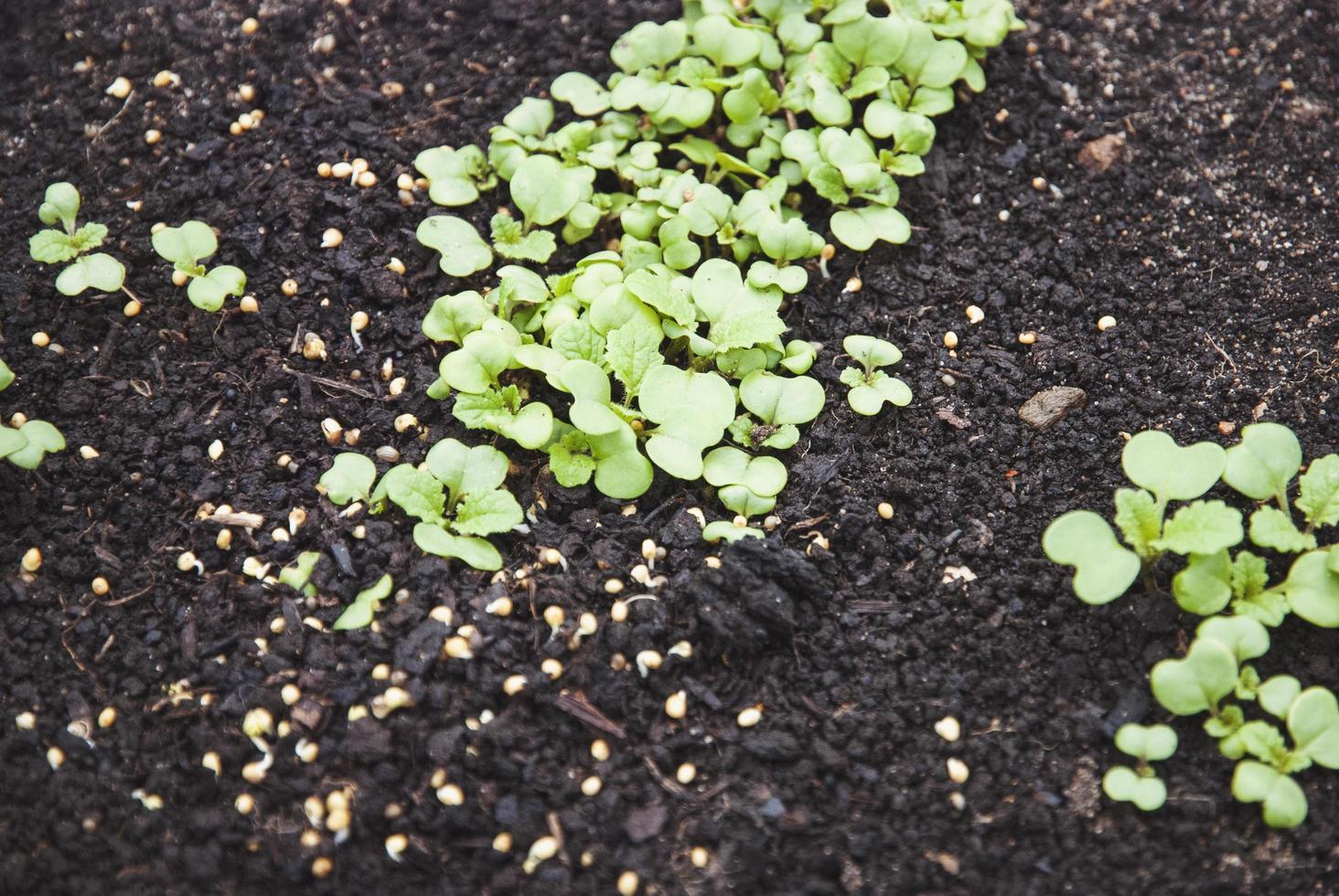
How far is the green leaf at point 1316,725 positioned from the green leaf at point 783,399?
1.10m

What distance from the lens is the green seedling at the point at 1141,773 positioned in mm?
1915

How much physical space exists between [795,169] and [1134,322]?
95 cm

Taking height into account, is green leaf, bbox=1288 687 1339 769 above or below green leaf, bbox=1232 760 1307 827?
above

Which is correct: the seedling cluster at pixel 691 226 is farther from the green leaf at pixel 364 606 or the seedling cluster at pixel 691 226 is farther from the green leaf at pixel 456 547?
the green leaf at pixel 364 606

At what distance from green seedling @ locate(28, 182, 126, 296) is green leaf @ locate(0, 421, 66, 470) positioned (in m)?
0.35

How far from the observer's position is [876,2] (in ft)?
10.3

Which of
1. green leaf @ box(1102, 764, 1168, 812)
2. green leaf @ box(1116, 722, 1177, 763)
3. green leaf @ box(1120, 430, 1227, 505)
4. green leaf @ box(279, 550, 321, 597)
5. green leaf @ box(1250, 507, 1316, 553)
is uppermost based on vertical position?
green leaf @ box(1120, 430, 1227, 505)

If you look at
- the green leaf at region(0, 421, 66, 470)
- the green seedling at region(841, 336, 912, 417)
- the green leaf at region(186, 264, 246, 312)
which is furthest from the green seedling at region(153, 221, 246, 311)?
the green seedling at region(841, 336, 912, 417)

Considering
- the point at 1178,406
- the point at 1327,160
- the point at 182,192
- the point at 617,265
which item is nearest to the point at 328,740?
the point at 617,265

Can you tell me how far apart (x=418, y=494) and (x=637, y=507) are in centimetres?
48

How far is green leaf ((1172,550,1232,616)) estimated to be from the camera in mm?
2062

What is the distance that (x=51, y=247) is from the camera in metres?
2.51

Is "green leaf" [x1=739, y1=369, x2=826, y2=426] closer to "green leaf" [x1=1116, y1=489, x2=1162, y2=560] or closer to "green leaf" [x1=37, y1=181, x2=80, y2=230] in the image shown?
"green leaf" [x1=1116, y1=489, x2=1162, y2=560]

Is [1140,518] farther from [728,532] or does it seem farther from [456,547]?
[456,547]
